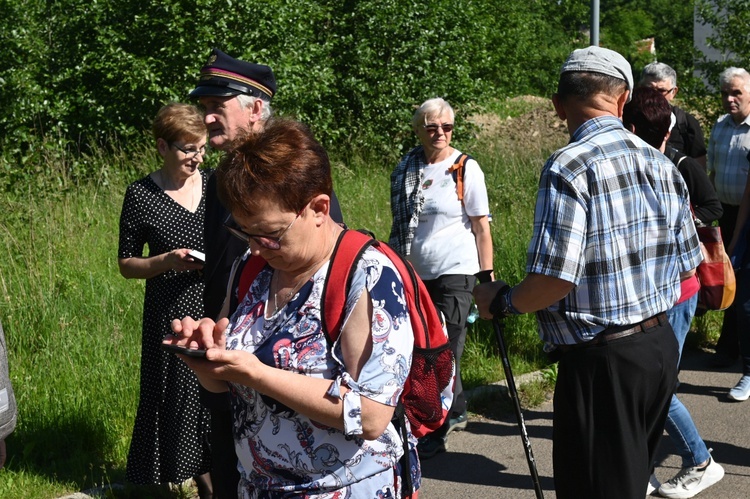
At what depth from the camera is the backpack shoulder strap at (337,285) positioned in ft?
7.68

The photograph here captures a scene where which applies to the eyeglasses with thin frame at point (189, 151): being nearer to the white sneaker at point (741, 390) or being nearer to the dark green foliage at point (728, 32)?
the white sneaker at point (741, 390)

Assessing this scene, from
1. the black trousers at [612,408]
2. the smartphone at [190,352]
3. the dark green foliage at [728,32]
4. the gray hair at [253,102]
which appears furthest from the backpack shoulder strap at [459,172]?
the dark green foliage at [728,32]

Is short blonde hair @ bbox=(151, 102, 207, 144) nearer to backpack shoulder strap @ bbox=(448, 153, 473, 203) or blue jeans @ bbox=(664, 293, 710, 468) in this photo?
backpack shoulder strap @ bbox=(448, 153, 473, 203)

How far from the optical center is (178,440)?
4.30 meters

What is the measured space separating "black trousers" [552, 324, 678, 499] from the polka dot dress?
188 cm

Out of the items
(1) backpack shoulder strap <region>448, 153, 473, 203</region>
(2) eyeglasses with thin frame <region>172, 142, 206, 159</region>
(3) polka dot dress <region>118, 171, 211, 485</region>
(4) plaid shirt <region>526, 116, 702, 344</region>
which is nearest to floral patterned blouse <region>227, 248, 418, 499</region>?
(4) plaid shirt <region>526, 116, 702, 344</region>

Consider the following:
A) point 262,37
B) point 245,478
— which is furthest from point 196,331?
point 262,37

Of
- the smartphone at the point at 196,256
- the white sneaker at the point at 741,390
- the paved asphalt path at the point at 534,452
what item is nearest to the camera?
the smartphone at the point at 196,256

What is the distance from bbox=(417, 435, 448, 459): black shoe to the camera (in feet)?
17.7

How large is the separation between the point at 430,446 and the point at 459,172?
65.7 inches

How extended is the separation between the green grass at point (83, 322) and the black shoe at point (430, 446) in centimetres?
99

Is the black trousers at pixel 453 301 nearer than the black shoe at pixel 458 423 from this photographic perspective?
Yes

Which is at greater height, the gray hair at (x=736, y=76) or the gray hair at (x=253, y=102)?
the gray hair at (x=736, y=76)

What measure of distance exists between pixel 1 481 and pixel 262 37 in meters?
8.04
